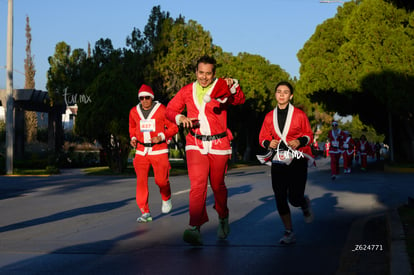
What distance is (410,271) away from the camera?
545 cm

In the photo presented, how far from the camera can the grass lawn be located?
6425mm

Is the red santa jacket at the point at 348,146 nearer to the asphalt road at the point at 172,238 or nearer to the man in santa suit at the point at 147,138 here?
the asphalt road at the point at 172,238

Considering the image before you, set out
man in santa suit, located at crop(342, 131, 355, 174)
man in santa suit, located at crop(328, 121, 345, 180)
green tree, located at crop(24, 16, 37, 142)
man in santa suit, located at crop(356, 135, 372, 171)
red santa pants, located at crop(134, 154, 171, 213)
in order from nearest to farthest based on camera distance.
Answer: red santa pants, located at crop(134, 154, 171, 213), man in santa suit, located at crop(328, 121, 345, 180), man in santa suit, located at crop(342, 131, 355, 174), man in santa suit, located at crop(356, 135, 372, 171), green tree, located at crop(24, 16, 37, 142)

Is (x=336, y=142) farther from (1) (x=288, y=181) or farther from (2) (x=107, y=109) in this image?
(1) (x=288, y=181)

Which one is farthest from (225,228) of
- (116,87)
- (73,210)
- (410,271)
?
(116,87)

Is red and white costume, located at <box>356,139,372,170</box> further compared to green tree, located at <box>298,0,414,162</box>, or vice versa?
green tree, located at <box>298,0,414,162</box>

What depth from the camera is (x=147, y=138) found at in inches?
395

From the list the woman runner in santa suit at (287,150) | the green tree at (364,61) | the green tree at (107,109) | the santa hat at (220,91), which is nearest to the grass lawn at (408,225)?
the woman runner in santa suit at (287,150)

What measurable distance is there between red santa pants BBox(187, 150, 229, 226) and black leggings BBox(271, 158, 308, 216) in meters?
0.58

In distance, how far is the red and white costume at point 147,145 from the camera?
10.0 metres

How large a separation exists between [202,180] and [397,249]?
2.15 metres

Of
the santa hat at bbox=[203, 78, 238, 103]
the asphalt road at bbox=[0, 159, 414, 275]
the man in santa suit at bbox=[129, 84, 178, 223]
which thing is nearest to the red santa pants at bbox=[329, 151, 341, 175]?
the asphalt road at bbox=[0, 159, 414, 275]

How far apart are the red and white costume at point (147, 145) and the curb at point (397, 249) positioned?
325cm

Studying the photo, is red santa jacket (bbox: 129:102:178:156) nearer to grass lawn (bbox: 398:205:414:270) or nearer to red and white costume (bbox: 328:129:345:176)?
grass lawn (bbox: 398:205:414:270)
